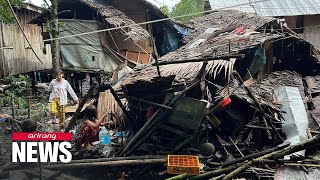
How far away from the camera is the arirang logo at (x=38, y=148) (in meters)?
5.25

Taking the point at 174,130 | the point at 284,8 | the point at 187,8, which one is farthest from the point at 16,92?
the point at 187,8

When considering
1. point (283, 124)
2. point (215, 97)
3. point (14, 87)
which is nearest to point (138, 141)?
point (215, 97)

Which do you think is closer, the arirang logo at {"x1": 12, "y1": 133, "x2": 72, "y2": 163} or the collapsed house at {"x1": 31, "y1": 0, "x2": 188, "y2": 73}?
the arirang logo at {"x1": 12, "y1": 133, "x2": 72, "y2": 163}

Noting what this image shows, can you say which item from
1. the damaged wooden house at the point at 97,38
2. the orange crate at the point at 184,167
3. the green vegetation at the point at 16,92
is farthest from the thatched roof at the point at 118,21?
the orange crate at the point at 184,167

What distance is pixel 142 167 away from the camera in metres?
6.54

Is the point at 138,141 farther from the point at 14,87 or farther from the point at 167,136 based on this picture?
the point at 14,87

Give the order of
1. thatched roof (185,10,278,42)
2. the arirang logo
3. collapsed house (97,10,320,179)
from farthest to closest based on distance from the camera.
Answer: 1. thatched roof (185,10,278,42)
2. collapsed house (97,10,320,179)
3. the arirang logo

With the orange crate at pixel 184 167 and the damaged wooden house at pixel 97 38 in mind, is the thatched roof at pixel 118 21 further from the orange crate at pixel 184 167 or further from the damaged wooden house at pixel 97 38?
the orange crate at pixel 184 167

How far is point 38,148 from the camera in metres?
5.27

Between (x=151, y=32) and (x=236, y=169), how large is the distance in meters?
13.3

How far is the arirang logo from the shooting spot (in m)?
5.25

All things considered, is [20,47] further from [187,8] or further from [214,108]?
[187,8]

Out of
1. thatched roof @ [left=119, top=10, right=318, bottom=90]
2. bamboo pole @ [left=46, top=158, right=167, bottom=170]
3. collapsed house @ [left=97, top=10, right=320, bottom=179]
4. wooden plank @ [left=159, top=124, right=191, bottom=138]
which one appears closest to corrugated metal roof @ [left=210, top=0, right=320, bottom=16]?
thatched roof @ [left=119, top=10, right=318, bottom=90]

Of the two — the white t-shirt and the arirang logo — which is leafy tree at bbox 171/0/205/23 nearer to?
the white t-shirt
